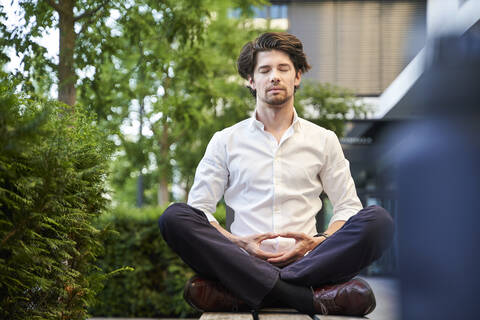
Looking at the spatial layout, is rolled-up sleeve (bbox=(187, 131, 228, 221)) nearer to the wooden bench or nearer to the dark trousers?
the dark trousers

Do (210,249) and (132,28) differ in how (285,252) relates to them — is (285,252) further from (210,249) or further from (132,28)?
(132,28)

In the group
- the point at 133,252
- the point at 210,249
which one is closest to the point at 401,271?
the point at 210,249

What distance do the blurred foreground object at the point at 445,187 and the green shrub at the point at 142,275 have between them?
657 cm

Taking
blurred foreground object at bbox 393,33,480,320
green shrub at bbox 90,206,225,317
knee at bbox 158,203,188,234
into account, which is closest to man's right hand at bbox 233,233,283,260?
knee at bbox 158,203,188,234

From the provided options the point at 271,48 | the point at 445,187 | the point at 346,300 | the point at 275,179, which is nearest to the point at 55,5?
the point at 271,48

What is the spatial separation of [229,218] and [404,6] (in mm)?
15250

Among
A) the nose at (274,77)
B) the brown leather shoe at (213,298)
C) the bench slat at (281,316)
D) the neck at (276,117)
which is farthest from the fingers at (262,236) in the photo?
the nose at (274,77)

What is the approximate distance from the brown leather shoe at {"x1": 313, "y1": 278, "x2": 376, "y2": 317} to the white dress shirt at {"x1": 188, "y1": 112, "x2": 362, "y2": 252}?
61 centimetres

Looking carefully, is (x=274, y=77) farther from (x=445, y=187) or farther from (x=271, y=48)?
(x=445, y=187)

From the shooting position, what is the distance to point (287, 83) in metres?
3.48

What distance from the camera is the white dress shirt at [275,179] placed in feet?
10.8

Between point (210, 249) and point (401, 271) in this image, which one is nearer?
point (401, 271)

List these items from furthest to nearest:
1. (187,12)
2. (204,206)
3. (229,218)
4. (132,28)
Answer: (187,12), (132,28), (229,218), (204,206)

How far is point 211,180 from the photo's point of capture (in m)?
3.44
